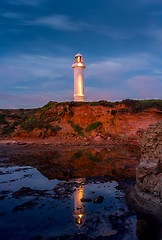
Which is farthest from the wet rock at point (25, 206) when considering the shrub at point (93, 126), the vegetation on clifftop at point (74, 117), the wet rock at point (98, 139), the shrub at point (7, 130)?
the shrub at point (7, 130)

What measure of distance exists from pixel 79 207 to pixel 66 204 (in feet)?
1.65

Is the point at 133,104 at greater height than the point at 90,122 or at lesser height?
greater

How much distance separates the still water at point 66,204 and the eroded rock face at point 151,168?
0.82 m

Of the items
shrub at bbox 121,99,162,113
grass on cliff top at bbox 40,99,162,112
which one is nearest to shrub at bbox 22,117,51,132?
grass on cliff top at bbox 40,99,162,112

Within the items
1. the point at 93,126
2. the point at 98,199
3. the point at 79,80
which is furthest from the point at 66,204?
the point at 79,80

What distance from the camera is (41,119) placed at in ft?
81.8

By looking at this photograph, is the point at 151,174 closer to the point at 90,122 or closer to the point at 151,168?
the point at 151,168

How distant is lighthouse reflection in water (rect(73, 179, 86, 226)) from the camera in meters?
5.29

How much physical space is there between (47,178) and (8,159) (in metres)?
5.40

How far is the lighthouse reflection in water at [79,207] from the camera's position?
17.4 feet

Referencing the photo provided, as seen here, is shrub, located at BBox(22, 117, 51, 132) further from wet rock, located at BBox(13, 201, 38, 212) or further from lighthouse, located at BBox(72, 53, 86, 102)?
wet rock, located at BBox(13, 201, 38, 212)

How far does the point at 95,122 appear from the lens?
24.1 metres

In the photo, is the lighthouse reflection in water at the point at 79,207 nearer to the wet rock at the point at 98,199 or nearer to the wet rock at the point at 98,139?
the wet rock at the point at 98,199

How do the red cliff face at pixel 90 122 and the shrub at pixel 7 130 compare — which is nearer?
the red cliff face at pixel 90 122
